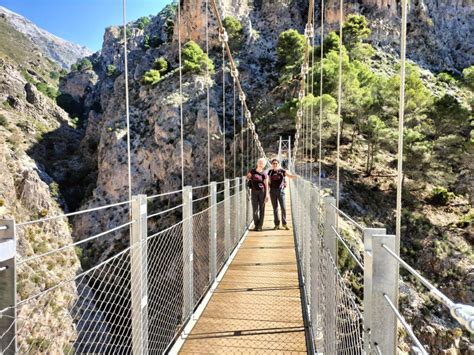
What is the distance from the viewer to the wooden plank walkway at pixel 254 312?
2332 millimetres

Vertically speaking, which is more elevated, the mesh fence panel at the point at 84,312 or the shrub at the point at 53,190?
the mesh fence panel at the point at 84,312

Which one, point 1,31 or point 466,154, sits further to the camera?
point 1,31

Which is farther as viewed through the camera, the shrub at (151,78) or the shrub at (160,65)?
the shrub at (160,65)

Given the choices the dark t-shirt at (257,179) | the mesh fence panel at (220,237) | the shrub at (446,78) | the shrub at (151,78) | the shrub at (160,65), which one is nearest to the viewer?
the mesh fence panel at (220,237)

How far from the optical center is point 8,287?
2.93 feet

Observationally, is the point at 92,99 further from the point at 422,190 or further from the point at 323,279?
the point at 323,279

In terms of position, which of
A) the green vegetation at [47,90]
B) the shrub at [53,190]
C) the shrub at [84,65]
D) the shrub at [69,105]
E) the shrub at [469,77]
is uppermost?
the shrub at [84,65]

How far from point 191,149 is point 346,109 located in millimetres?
10509

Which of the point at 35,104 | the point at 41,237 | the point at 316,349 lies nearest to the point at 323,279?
the point at 316,349

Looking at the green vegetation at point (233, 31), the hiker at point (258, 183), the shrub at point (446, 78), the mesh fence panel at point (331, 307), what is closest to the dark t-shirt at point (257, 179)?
the hiker at point (258, 183)

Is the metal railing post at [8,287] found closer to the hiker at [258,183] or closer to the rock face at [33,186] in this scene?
the hiker at [258,183]

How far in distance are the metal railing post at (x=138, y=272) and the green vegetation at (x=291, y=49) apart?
28.3 meters

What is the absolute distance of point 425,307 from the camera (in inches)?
441

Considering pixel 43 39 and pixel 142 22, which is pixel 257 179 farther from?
pixel 142 22
